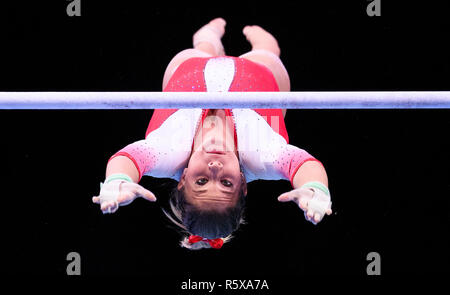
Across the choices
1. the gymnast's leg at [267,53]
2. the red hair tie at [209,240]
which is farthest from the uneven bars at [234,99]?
the gymnast's leg at [267,53]

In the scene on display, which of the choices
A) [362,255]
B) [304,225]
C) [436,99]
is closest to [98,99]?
[436,99]

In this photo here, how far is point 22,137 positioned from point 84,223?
397 mm

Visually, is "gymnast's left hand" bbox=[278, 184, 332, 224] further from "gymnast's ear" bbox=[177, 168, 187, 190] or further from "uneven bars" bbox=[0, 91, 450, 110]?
"gymnast's ear" bbox=[177, 168, 187, 190]

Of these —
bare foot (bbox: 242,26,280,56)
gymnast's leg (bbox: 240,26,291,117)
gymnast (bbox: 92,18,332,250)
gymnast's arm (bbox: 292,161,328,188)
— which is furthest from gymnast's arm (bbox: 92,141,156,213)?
bare foot (bbox: 242,26,280,56)

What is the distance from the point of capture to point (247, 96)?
1080mm

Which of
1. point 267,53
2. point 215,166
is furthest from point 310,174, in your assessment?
point 267,53

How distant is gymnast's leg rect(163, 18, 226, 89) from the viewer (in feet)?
5.71

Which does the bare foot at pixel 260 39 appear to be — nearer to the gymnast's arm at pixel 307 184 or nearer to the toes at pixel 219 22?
the toes at pixel 219 22

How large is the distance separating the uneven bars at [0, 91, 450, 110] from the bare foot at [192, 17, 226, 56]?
0.83m

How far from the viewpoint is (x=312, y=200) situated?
A: 3.59ft

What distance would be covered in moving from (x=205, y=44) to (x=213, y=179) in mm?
781
